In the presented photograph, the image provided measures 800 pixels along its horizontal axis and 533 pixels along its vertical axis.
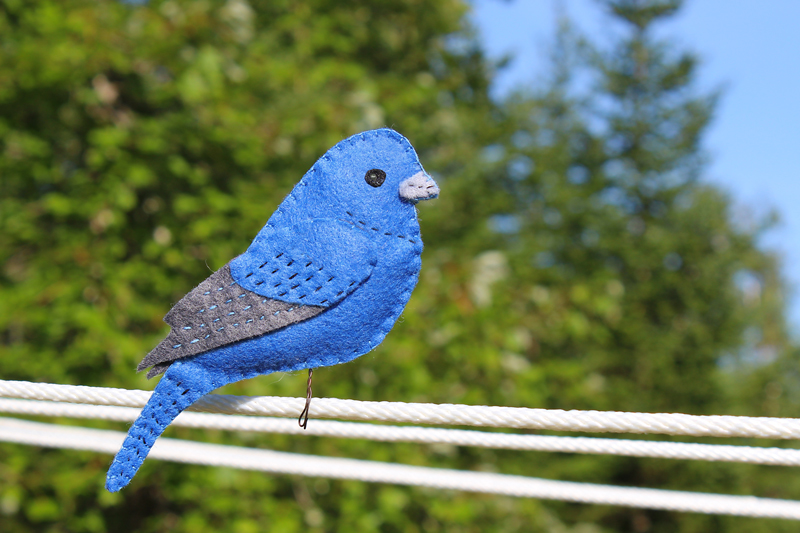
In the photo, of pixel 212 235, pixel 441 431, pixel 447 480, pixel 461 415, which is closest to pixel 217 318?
pixel 461 415

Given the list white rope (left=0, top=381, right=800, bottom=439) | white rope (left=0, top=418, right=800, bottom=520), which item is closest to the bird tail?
white rope (left=0, top=381, right=800, bottom=439)

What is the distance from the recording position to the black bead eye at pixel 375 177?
852 mm

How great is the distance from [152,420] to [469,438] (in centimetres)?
68

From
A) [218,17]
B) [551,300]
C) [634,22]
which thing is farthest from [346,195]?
[634,22]

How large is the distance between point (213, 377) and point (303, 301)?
155mm

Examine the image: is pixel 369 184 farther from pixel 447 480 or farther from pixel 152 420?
pixel 447 480

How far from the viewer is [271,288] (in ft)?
2.59

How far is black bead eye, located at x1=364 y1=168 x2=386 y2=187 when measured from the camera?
0.85m

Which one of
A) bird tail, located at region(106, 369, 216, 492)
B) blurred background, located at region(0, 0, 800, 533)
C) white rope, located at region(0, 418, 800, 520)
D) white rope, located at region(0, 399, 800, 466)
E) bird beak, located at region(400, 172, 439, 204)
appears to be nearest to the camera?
bird tail, located at region(106, 369, 216, 492)

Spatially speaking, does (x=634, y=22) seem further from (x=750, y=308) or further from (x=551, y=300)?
(x=551, y=300)

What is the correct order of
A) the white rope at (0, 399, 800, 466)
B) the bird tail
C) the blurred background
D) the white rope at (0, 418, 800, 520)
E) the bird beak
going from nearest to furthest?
1. the bird tail
2. the bird beak
3. the white rope at (0, 399, 800, 466)
4. the white rope at (0, 418, 800, 520)
5. the blurred background

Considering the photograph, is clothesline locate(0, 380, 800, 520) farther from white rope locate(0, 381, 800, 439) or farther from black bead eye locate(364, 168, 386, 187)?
black bead eye locate(364, 168, 386, 187)

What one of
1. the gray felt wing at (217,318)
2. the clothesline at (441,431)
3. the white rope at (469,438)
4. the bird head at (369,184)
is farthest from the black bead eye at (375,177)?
the white rope at (469,438)

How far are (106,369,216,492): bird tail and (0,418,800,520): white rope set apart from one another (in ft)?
2.59
